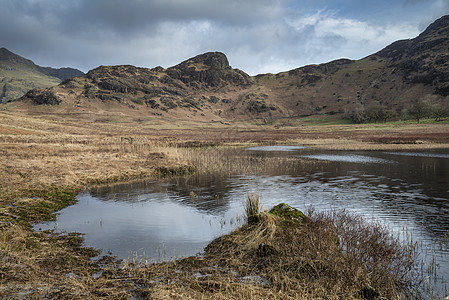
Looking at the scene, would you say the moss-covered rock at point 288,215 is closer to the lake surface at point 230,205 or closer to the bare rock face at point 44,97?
the lake surface at point 230,205

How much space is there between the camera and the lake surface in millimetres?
11031

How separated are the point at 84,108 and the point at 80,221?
16592 centimetres

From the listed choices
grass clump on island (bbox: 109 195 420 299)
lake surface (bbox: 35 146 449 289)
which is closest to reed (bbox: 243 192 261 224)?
grass clump on island (bbox: 109 195 420 299)

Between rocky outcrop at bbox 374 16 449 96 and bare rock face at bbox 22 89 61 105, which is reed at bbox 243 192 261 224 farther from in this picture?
bare rock face at bbox 22 89 61 105

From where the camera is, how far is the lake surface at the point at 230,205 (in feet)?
36.2

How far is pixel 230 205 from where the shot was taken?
1680 centimetres

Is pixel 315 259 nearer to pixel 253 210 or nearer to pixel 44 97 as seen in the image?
pixel 253 210

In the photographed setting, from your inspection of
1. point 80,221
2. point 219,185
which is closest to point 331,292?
point 80,221

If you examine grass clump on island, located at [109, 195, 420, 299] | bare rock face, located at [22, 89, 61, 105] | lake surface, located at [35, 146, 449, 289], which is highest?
bare rock face, located at [22, 89, 61, 105]

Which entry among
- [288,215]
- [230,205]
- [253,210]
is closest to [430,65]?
[230,205]

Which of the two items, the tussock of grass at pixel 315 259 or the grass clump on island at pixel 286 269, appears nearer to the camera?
the grass clump on island at pixel 286 269

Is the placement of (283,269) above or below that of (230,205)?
above

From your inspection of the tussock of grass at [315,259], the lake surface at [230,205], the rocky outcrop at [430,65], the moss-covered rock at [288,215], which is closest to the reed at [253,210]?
the tussock of grass at [315,259]

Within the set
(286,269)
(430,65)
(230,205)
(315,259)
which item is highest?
(430,65)
